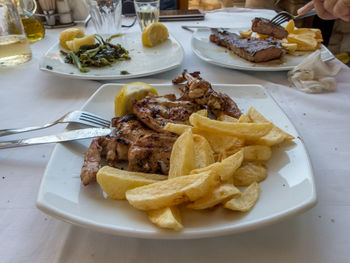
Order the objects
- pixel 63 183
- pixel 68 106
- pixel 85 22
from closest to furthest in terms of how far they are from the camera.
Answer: pixel 63 183 < pixel 68 106 < pixel 85 22

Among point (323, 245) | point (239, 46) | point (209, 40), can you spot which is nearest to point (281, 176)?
point (323, 245)

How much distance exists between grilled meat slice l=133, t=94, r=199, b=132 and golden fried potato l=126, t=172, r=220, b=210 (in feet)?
1.61

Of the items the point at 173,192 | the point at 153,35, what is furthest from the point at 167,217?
the point at 153,35

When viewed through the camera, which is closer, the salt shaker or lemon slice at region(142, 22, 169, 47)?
lemon slice at region(142, 22, 169, 47)

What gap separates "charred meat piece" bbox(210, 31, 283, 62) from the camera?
2.36 metres

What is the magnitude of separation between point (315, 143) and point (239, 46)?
132 cm

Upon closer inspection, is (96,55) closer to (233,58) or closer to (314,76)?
(233,58)

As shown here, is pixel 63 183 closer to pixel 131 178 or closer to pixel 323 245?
pixel 131 178

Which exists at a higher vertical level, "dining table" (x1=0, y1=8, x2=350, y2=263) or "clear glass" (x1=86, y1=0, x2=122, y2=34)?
"clear glass" (x1=86, y1=0, x2=122, y2=34)

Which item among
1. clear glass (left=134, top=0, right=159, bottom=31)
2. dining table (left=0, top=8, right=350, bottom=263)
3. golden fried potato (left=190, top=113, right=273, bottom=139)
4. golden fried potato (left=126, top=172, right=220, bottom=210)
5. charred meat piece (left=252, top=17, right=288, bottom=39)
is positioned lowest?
dining table (left=0, top=8, right=350, bottom=263)

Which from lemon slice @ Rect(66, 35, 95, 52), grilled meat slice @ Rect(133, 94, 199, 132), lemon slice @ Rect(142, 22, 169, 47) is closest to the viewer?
grilled meat slice @ Rect(133, 94, 199, 132)

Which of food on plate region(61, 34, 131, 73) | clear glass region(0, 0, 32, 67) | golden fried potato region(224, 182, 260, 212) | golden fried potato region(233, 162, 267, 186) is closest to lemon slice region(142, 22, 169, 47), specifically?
food on plate region(61, 34, 131, 73)

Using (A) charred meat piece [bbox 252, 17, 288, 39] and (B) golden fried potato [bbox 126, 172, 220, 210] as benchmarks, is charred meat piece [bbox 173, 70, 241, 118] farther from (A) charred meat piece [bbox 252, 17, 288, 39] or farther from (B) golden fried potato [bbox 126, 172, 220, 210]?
(A) charred meat piece [bbox 252, 17, 288, 39]

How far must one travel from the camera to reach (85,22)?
376cm
